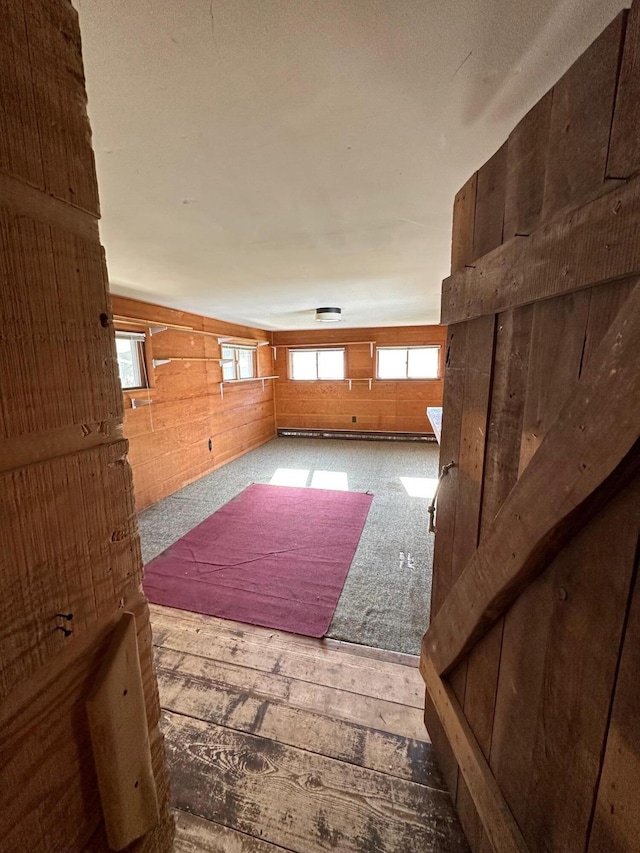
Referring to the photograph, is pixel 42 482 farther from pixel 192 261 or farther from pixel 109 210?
pixel 192 261

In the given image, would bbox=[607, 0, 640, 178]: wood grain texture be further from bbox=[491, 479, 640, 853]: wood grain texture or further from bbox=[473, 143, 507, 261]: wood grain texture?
bbox=[491, 479, 640, 853]: wood grain texture

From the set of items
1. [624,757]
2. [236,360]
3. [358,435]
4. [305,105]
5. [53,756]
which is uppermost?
[305,105]

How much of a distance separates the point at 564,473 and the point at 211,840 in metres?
1.49

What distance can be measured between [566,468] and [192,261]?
2.36 meters

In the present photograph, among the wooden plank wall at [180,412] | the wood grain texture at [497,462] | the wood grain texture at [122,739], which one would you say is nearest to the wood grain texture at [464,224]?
the wood grain texture at [497,462]

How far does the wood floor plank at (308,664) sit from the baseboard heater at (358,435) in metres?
5.17

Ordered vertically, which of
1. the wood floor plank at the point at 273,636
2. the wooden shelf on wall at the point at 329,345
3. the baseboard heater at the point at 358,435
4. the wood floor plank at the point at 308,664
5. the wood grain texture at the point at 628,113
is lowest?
the wood floor plank at the point at 273,636

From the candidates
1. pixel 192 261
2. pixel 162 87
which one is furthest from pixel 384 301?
pixel 162 87

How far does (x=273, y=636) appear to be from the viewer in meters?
1.83

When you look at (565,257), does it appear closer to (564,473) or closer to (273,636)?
(564,473)

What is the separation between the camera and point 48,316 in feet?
1.31

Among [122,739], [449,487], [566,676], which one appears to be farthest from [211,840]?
[449,487]

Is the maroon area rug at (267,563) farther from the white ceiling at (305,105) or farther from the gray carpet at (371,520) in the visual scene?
the white ceiling at (305,105)

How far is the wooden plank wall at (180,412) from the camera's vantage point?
11.6ft
